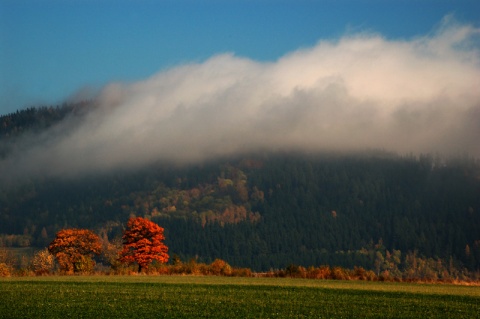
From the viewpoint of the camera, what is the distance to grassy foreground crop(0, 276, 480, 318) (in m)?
51.7

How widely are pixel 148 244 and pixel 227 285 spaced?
215ft

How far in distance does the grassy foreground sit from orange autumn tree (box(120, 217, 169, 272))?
214 feet

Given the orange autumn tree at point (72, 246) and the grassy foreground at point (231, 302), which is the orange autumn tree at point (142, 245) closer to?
the orange autumn tree at point (72, 246)

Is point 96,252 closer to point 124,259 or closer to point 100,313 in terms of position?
point 124,259

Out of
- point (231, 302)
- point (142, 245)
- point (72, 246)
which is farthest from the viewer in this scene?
point (72, 246)

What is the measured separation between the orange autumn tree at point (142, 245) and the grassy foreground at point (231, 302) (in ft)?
214

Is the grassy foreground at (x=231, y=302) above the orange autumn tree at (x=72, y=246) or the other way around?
the other way around

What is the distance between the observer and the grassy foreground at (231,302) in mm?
51656

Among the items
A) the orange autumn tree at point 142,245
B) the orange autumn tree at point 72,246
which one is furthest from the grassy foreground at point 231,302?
the orange autumn tree at point 72,246

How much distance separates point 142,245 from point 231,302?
8703 centimetres

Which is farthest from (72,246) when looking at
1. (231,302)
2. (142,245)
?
(231,302)

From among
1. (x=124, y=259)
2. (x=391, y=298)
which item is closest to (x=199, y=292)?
(x=391, y=298)

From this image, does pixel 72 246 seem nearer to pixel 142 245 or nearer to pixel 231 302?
pixel 142 245

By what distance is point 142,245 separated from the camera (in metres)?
145
